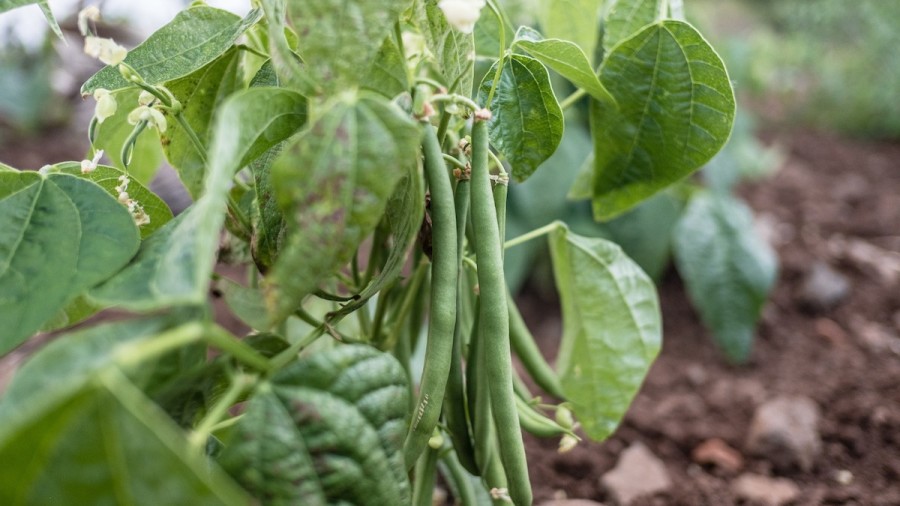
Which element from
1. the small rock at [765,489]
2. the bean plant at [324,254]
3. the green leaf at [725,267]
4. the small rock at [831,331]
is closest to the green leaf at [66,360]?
the bean plant at [324,254]

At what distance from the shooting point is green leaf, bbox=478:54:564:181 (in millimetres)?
648

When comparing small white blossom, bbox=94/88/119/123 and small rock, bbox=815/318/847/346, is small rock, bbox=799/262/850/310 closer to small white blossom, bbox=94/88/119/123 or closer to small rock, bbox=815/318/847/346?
small rock, bbox=815/318/847/346

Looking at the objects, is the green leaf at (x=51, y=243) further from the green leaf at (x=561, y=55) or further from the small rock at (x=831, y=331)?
the small rock at (x=831, y=331)

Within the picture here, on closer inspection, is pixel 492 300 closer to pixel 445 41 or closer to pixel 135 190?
pixel 445 41

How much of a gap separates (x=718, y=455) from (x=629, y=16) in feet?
2.25

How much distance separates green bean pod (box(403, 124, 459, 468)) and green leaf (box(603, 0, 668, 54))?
34 centimetres

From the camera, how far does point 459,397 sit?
674 mm

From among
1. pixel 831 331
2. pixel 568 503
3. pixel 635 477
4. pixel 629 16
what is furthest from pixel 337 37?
pixel 831 331

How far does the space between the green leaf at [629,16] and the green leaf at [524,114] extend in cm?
19

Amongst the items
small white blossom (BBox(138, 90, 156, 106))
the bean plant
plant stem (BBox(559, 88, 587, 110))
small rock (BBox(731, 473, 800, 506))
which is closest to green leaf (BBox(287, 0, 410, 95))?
the bean plant

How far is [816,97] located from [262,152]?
10.8ft

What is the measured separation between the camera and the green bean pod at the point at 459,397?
0.63 m

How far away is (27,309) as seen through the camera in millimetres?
535

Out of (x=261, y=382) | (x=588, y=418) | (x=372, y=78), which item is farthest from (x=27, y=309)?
(x=588, y=418)
